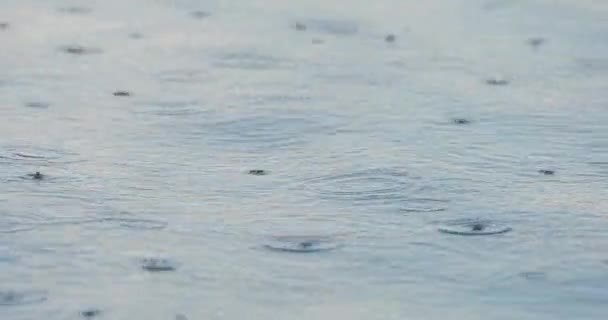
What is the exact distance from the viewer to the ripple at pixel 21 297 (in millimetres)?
3277

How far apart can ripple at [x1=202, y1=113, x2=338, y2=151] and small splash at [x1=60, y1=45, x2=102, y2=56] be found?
3.60 feet

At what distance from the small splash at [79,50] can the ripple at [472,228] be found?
231 cm

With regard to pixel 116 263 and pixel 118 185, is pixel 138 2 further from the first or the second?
pixel 116 263

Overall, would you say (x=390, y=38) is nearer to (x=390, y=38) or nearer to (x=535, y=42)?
(x=390, y=38)

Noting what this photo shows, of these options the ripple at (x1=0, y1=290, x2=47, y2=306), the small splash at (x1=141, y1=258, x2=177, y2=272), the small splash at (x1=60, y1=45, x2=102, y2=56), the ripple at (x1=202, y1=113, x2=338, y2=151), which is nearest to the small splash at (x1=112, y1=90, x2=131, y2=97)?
the ripple at (x1=202, y1=113, x2=338, y2=151)

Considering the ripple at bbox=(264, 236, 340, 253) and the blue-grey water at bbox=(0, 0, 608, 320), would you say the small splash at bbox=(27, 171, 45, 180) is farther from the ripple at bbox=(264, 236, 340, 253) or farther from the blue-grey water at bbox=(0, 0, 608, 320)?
the ripple at bbox=(264, 236, 340, 253)

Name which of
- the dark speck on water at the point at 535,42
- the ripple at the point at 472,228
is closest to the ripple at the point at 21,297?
the ripple at the point at 472,228

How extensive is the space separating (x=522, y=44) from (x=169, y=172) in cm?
218

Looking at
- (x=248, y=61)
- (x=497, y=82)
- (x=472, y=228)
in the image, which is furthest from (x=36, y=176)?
(x=497, y=82)

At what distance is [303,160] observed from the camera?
14.6ft

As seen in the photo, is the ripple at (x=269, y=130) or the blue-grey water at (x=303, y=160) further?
the ripple at (x=269, y=130)

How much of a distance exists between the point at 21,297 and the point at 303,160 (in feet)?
4.30

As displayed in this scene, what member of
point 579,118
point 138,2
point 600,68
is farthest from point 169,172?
point 138,2

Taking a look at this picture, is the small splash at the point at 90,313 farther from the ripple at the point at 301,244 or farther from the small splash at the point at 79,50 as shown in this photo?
the small splash at the point at 79,50
